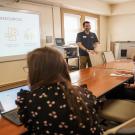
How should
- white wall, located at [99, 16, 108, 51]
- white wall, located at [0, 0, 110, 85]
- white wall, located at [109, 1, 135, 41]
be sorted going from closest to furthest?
white wall, located at [0, 0, 110, 85] < white wall, located at [109, 1, 135, 41] < white wall, located at [99, 16, 108, 51]

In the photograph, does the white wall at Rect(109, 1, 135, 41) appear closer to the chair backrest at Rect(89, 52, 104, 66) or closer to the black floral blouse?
the chair backrest at Rect(89, 52, 104, 66)

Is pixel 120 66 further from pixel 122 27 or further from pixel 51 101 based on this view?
pixel 122 27

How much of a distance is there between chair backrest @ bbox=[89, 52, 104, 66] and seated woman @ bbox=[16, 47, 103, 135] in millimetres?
3100

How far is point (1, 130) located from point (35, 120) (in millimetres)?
284

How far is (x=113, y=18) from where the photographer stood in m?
7.52

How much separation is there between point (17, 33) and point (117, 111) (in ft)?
9.71

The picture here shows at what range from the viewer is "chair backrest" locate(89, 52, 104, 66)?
4.21 metres

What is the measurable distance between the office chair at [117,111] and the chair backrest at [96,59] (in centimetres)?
196

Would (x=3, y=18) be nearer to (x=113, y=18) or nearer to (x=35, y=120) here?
(x=35, y=120)

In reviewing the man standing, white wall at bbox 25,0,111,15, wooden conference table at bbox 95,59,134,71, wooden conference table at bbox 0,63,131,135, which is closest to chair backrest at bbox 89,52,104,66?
wooden conference table at bbox 95,59,134,71

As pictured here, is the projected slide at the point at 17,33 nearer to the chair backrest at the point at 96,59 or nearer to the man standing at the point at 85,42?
the man standing at the point at 85,42

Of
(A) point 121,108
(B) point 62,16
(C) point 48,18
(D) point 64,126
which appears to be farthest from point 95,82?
(B) point 62,16

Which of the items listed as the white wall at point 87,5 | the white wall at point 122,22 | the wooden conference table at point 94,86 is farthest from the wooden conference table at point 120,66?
the white wall at point 122,22

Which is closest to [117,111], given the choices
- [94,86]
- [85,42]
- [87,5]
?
[94,86]
